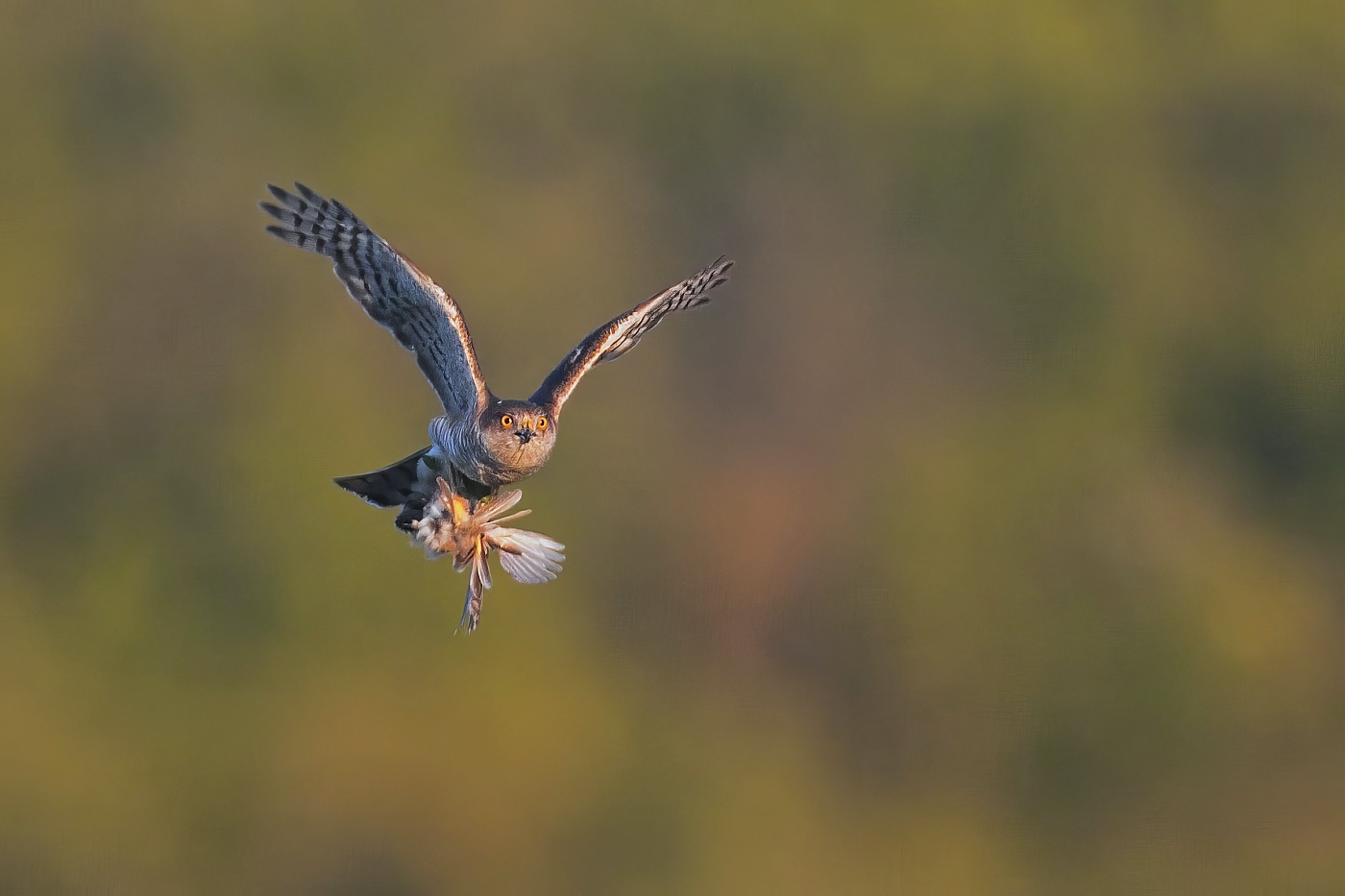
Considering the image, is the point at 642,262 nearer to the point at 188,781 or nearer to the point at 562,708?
the point at 562,708

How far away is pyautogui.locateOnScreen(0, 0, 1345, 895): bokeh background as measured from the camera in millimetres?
27734

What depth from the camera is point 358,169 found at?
34.2m

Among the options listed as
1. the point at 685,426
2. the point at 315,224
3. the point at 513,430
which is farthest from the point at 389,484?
the point at 685,426

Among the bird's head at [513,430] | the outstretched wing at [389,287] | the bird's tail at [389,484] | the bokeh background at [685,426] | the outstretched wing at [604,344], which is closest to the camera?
the bird's head at [513,430]

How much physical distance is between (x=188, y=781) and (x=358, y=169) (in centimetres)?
1232

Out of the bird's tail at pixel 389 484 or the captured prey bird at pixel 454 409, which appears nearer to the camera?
the captured prey bird at pixel 454 409

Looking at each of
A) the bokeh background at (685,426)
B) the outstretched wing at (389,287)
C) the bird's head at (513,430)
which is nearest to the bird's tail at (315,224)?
the outstretched wing at (389,287)

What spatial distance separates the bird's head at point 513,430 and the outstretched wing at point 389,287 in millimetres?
231

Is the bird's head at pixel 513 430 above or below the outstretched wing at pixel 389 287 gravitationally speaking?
below

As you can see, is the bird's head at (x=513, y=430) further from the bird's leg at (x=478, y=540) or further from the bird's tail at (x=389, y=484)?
the bird's tail at (x=389, y=484)

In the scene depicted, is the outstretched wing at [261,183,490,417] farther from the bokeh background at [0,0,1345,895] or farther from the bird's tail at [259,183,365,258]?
the bokeh background at [0,0,1345,895]

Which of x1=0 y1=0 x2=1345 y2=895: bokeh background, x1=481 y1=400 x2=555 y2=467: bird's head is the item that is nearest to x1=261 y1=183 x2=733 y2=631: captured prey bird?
x1=481 y1=400 x2=555 y2=467: bird's head

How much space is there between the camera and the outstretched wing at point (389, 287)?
8.34 m

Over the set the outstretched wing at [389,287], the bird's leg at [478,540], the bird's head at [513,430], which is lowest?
the bird's leg at [478,540]
